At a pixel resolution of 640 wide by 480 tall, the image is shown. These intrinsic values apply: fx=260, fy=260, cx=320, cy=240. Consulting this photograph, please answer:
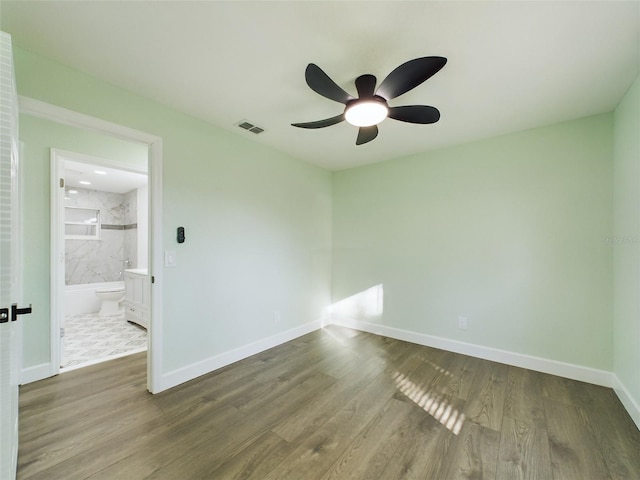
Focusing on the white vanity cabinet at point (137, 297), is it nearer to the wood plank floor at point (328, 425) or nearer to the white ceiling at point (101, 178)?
the wood plank floor at point (328, 425)

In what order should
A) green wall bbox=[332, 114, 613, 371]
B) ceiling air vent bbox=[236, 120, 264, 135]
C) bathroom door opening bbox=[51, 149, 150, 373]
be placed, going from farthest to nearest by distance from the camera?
1. bathroom door opening bbox=[51, 149, 150, 373]
2. ceiling air vent bbox=[236, 120, 264, 135]
3. green wall bbox=[332, 114, 613, 371]

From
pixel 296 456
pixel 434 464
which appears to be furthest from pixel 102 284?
pixel 434 464

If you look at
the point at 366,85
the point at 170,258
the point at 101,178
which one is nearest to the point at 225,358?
the point at 170,258

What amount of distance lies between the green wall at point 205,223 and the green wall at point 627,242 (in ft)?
10.2

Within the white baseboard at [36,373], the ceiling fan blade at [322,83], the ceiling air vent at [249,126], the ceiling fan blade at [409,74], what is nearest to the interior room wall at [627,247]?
the ceiling fan blade at [409,74]

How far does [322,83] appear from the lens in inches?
60.6

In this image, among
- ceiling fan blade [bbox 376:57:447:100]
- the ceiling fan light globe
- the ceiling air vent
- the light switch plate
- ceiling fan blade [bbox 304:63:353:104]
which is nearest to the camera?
ceiling fan blade [bbox 376:57:447:100]

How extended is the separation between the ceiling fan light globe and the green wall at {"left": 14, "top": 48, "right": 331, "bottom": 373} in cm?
150

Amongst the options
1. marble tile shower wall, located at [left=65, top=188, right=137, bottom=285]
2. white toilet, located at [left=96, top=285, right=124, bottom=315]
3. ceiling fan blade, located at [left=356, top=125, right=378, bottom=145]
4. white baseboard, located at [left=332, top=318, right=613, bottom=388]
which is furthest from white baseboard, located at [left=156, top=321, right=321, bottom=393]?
marble tile shower wall, located at [left=65, top=188, right=137, bottom=285]

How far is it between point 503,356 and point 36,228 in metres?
4.84

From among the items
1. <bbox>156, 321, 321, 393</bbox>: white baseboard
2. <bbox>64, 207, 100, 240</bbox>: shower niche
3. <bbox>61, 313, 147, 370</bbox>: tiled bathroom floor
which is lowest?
<bbox>61, 313, 147, 370</bbox>: tiled bathroom floor

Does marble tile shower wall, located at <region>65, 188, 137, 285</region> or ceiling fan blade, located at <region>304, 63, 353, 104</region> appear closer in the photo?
ceiling fan blade, located at <region>304, 63, 353, 104</region>

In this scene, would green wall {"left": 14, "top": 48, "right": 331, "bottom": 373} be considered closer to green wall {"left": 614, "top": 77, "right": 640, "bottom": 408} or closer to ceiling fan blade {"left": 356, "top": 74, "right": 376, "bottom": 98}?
ceiling fan blade {"left": 356, "top": 74, "right": 376, "bottom": 98}

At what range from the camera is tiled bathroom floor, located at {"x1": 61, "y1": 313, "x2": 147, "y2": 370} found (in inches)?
113
